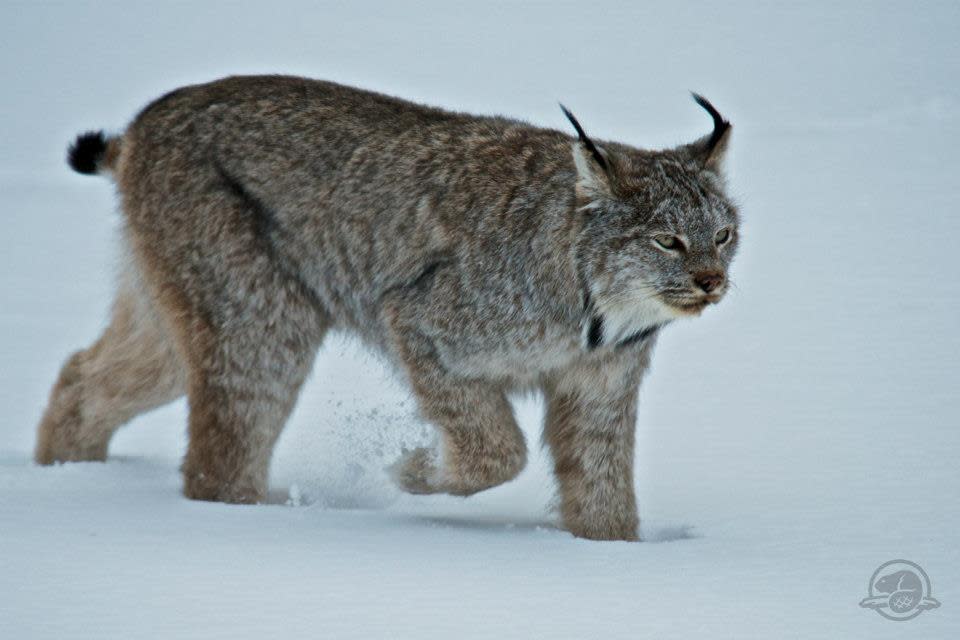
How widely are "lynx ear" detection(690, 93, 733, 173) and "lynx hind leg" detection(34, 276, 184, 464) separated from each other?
6.53 feet

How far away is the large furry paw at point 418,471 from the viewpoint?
15.9 feet

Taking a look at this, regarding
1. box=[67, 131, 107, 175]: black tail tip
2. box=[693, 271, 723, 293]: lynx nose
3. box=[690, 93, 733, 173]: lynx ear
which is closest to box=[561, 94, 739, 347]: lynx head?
box=[693, 271, 723, 293]: lynx nose

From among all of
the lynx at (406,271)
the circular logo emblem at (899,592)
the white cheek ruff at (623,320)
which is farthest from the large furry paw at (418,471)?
the circular logo emblem at (899,592)

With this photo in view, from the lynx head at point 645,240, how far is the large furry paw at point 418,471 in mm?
706

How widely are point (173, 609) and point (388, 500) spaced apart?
1595mm

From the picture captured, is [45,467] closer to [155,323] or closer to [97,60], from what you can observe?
[155,323]

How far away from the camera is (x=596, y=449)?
482cm

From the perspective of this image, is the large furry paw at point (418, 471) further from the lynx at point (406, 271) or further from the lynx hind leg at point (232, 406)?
the lynx hind leg at point (232, 406)

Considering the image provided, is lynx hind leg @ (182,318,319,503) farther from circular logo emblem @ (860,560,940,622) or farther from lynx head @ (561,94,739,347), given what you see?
circular logo emblem @ (860,560,940,622)

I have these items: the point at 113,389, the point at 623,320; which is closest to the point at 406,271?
the point at 623,320

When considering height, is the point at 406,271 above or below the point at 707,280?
below

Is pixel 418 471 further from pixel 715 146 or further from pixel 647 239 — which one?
pixel 715 146

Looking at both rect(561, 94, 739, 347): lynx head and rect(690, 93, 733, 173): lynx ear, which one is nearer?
rect(561, 94, 739, 347): lynx head

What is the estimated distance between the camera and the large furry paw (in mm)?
4855
